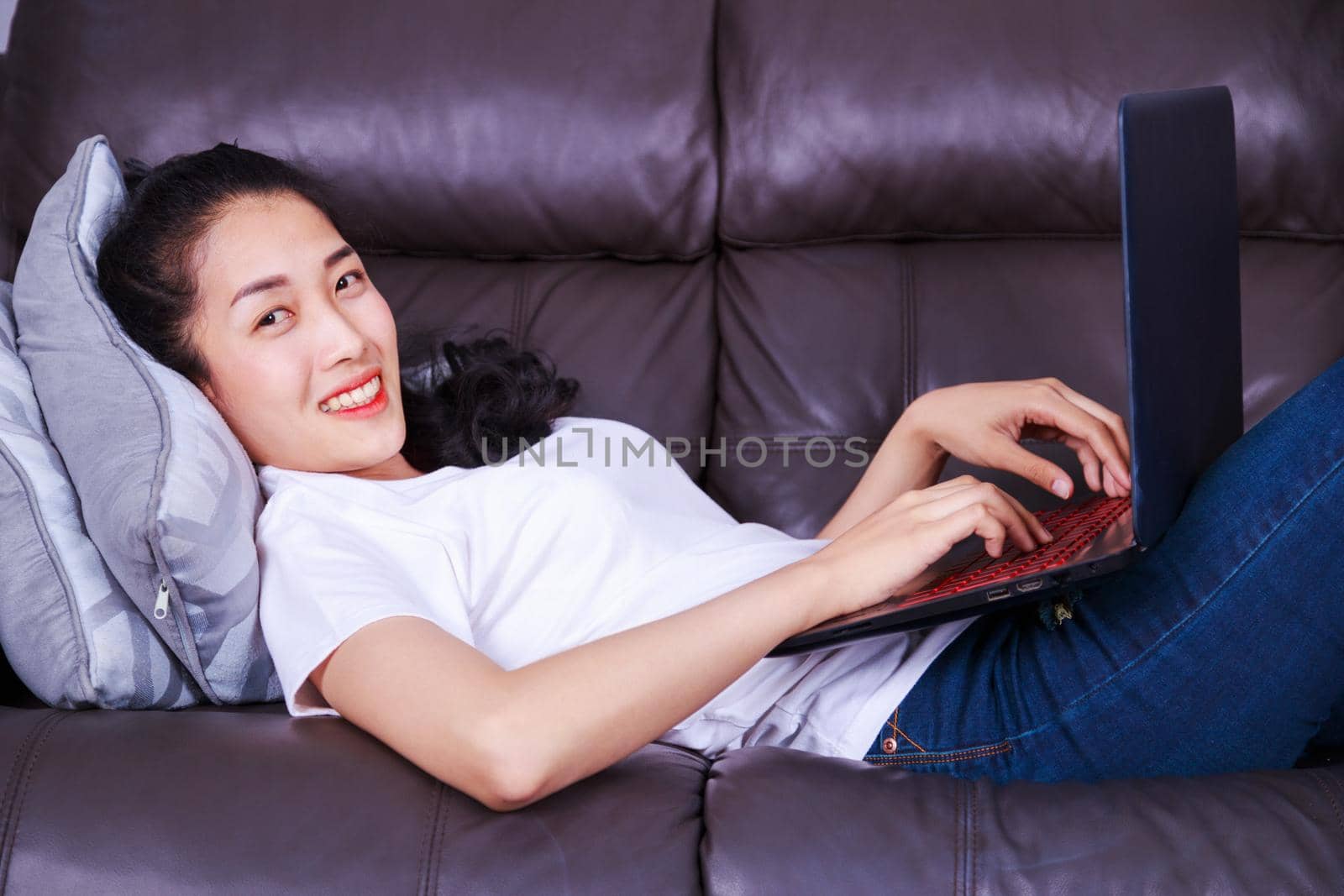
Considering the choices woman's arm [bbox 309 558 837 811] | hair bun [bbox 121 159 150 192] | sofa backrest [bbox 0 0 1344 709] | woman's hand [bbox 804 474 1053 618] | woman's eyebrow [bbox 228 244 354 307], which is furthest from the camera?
sofa backrest [bbox 0 0 1344 709]

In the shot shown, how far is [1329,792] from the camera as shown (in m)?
0.96

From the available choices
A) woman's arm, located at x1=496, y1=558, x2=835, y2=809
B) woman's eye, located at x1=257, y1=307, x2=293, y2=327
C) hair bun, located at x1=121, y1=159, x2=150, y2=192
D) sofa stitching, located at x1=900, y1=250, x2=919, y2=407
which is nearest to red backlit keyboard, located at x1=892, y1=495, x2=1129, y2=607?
woman's arm, located at x1=496, y1=558, x2=835, y2=809

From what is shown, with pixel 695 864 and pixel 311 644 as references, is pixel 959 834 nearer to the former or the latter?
pixel 695 864

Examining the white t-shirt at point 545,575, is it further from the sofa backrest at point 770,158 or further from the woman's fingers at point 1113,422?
the sofa backrest at point 770,158

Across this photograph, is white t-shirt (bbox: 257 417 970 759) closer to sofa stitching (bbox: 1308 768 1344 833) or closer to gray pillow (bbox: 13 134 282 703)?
gray pillow (bbox: 13 134 282 703)

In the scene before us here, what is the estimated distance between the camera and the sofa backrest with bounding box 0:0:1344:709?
1.58m

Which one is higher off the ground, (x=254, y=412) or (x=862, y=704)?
(x=254, y=412)

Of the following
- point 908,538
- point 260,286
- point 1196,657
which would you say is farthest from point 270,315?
point 1196,657

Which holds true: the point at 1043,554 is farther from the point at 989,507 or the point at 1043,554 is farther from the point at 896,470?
the point at 896,470

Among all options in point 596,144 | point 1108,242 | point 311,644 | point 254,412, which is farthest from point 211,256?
point 1108,242

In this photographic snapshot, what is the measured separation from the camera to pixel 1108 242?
1650 mm

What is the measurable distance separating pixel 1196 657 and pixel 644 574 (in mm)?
525

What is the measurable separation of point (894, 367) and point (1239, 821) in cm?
83

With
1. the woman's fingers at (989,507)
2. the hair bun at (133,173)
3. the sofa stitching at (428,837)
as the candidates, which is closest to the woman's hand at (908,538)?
the woman's fingers at (989,507)
